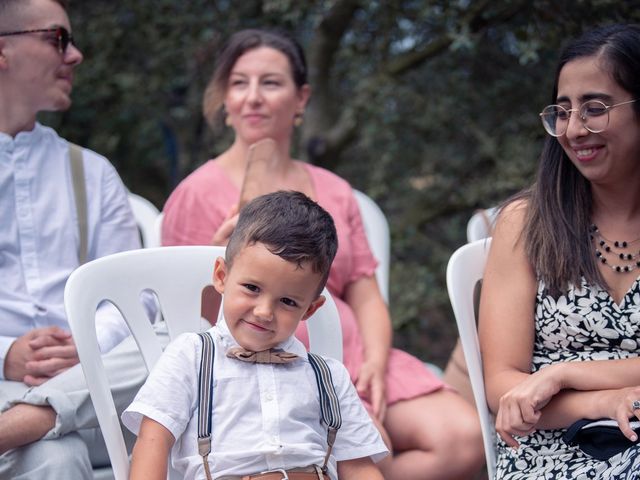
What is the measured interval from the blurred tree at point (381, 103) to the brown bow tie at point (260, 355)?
207cm

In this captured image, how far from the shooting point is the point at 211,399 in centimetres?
220

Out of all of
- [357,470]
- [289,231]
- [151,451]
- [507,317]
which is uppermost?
[289,231]

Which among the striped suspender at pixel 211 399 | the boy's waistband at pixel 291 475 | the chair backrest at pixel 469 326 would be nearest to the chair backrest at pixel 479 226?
the chair backrest at pixel 469 326

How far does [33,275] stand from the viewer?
288 cm

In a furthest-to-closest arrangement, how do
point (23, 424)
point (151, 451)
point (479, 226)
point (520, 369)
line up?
point (479, 226), point (520, 369), point (23, 424), point (151, 451)

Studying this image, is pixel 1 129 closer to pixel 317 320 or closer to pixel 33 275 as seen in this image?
pixel 33 275

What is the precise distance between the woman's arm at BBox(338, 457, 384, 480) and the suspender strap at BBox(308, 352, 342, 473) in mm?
88

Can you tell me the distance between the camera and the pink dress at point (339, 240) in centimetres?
308

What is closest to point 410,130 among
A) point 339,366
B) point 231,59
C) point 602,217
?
point 231,59

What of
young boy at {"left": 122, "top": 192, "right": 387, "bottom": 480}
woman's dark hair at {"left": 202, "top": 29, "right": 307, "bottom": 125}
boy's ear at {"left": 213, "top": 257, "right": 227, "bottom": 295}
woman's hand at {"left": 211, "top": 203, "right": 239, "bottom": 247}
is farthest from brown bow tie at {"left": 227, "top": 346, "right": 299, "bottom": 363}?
woman's dark hair at {"left": 202, "top": 29, "right": 307, "bottom": 125}

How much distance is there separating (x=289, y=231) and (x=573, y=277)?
0.75m

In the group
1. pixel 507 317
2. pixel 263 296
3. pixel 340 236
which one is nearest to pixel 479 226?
pixel 340 236

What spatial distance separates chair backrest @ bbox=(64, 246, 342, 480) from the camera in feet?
7.58

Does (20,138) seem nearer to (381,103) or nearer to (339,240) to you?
(339,240)
